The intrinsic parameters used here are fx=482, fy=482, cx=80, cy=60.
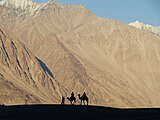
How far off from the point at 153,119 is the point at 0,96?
129484mm

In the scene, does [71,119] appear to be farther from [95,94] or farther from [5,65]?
[95,94]

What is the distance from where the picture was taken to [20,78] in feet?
553

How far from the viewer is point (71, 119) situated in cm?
2353

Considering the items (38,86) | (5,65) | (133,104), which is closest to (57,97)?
(38,86)

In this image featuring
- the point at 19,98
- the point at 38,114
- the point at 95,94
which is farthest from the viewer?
the point at 95,94

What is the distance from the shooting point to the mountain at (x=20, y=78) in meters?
151

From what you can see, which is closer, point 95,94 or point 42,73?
point 42,73

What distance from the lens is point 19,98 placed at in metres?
149

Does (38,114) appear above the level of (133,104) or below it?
below

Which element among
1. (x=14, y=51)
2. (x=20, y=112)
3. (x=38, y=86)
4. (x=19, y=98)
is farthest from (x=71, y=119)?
(x=14, y=51)

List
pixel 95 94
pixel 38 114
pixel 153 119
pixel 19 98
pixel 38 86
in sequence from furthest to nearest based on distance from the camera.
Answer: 1. pixel 95 94
2. pixel 38 86
3. pixel 19 98
4. pixel 38 114
5. pixel 153 119

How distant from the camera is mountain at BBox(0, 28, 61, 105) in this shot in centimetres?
15075

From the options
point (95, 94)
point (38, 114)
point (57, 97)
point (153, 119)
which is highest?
point (95, 94)

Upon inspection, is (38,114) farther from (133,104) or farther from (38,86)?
(133,104)
